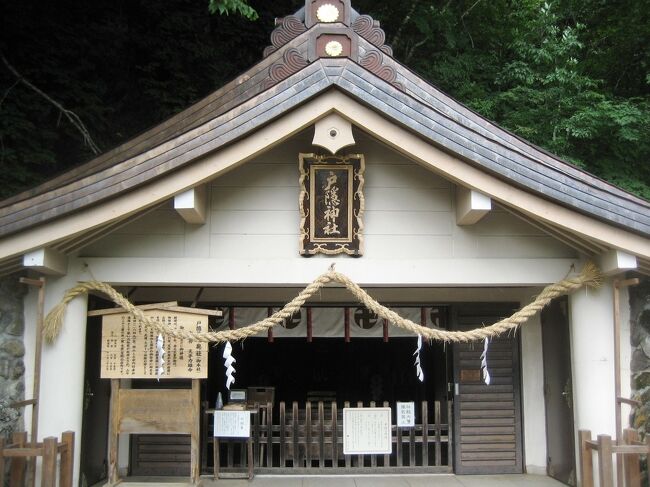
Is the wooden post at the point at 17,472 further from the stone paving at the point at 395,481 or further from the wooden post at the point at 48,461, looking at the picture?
the stone paving at the point at 395,481

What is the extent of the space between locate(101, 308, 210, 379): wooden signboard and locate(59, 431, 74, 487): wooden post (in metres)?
0.76

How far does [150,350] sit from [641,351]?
4.93 meters

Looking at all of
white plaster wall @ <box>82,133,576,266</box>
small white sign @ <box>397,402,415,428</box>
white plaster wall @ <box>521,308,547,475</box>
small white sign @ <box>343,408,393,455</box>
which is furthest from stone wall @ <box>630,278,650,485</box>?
small white sign @ <box>343,408,393,455</box>

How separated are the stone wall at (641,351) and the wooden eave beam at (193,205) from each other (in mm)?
4449

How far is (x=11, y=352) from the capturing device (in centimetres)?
597

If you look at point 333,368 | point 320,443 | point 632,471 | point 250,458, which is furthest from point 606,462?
point 333,368

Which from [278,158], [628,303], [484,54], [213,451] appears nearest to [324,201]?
[278,158]

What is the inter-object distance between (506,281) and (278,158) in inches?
103

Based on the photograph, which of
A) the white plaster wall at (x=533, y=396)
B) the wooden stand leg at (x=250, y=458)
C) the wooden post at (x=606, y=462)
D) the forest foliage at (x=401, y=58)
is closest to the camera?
the wooden post at (x=606, y=462)

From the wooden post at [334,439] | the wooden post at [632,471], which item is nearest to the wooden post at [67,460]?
the wooden post at [334,439]

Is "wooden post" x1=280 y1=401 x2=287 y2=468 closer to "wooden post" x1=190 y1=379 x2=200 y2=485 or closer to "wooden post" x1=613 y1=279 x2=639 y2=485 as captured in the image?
"wooden post" x1=190 y1=379 x2=200 y2=485

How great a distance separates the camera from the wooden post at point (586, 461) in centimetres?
547

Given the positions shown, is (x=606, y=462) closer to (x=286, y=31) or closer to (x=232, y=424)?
(x=232, y=424)

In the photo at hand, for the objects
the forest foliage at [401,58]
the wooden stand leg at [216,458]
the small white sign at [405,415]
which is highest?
the forest foliage at [401,58]
